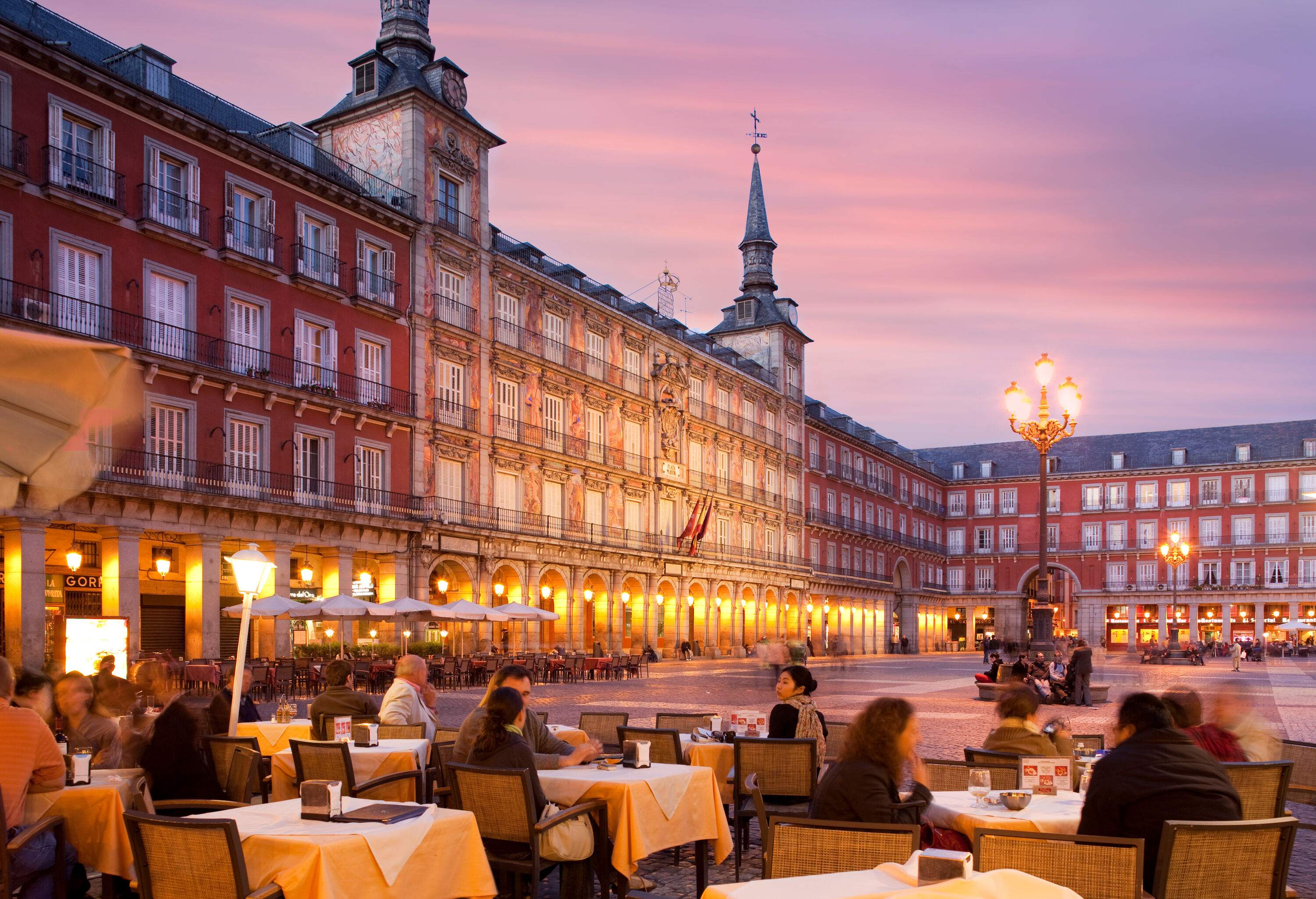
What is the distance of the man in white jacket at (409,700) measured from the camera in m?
8.27

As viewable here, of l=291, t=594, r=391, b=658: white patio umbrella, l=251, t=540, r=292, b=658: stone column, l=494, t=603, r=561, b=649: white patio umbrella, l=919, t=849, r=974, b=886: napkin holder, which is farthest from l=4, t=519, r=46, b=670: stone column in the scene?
l=919, t=849, r=974, b=886: napkin holder

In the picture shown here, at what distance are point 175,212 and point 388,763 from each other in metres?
19.2

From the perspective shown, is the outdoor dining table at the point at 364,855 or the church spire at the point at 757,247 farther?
the church spire at the point at 757,247

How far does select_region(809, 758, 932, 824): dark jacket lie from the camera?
15.1ft

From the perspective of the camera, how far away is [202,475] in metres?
23.1

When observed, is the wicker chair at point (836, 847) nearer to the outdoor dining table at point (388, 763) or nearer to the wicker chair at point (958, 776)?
the wicker chair at point (958, 776)

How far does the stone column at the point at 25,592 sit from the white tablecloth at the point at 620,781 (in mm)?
17072

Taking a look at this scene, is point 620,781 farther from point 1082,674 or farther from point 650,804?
point 1082,674

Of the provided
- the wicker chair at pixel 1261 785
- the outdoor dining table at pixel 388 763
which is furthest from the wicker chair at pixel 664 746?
the wicker chair at pixel 1261 785

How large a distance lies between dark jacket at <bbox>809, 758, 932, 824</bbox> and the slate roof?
64.4 m

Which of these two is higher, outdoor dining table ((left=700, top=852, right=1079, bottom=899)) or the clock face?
the clock face

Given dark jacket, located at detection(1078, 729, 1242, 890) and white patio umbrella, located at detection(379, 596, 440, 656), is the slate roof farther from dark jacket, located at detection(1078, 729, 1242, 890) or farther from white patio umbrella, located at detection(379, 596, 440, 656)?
dark jacket, located at detection(1078, 729, 1242, 890)

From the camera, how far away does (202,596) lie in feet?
75.6

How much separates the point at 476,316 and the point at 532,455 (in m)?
4.77
